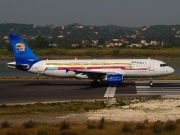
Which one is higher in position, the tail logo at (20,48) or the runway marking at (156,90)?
the tail logo at (20,48)

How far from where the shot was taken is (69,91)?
41594 millimetres

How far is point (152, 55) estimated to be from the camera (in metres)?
120

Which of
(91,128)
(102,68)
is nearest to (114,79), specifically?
(102,68)

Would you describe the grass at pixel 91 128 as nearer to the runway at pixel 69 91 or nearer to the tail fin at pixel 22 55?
the runway at pixel 69 91

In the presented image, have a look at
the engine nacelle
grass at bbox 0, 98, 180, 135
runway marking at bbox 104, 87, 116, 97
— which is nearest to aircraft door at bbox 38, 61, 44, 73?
the engine nacelle

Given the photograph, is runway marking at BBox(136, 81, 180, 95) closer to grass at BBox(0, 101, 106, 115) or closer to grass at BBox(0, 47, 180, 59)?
grass at BBox(0, 101, 106, 115)

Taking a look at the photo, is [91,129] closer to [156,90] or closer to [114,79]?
[156,90]

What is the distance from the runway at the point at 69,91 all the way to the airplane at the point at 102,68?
1282 millimetres

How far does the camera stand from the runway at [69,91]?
3659 centimetres

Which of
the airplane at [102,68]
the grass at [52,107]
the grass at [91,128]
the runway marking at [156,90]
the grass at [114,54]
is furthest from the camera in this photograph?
the grass at [114,54]

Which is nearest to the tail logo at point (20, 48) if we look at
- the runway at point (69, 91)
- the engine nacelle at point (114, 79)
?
the runway at point (69, 91)

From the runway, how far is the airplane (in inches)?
50.5

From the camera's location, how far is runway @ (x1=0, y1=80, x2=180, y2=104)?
36.6 m

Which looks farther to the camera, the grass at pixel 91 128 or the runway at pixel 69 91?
the runway at pixel 69 91
